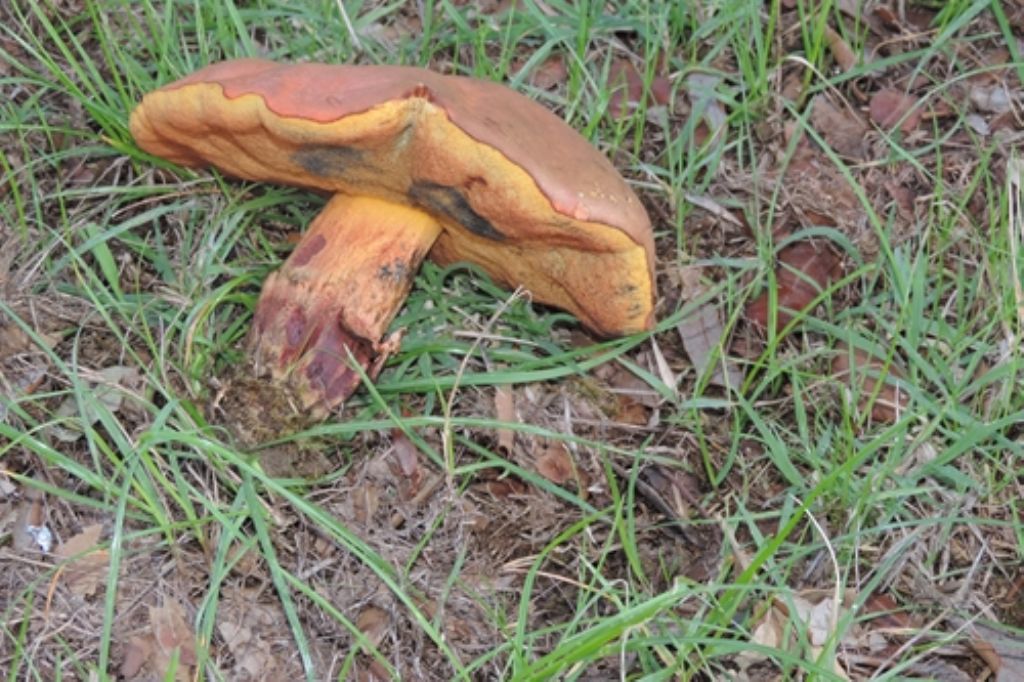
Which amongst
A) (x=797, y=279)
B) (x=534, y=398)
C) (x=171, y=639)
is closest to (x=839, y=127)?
(x=797, y=279)

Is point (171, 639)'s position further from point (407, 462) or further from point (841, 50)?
point (841, 50)

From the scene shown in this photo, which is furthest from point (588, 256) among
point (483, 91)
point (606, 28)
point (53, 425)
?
point (53, 425)

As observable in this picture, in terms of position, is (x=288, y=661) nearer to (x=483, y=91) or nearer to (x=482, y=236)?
(x=482, y=236)

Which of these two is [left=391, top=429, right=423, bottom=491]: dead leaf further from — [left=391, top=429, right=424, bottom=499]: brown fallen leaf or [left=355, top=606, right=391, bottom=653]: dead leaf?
[left=355, top=606, right=391, bottom=653]: dead leaf

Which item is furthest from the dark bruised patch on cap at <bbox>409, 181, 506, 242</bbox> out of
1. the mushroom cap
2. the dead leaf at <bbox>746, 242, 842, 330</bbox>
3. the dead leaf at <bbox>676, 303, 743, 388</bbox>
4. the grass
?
the dead leaf at <bbox>746, 242, 842, 330</bbox>

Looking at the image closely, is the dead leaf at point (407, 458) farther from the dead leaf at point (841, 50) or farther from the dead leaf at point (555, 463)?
the dead leaf at point (841, 50)

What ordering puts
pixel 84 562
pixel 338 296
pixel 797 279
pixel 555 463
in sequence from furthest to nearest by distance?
1. pixel 797 279
2. pixel 555 463
3. pixel 338 296
4. pixel 84 562

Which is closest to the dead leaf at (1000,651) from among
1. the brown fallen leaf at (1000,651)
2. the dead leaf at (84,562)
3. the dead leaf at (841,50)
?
the brown fallen leaf at (1000,651)
